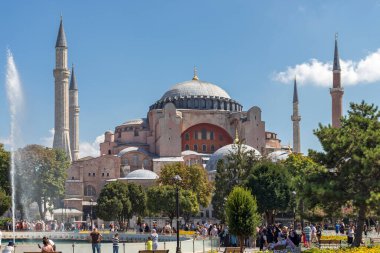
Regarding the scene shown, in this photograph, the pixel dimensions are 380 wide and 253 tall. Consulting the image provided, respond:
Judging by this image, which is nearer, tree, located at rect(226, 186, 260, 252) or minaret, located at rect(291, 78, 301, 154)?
tree, located at rect(226, 186, 260, 252)

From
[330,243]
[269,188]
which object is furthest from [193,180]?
[330,243]

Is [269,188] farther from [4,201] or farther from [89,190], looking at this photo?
[89,190]

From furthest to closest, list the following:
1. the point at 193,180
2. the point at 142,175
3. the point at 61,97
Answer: the point at 61,97
the point at 142,175
the point at 193,180

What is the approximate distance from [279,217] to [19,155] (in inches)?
792

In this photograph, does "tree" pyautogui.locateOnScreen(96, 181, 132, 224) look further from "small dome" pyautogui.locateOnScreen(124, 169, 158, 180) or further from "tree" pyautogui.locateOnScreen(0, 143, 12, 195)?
"small dome" pyautogui.locateOnScreen(124, 169, 158, 180)

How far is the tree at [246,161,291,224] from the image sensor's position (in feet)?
142

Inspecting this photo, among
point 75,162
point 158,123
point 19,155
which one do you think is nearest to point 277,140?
point 158,123

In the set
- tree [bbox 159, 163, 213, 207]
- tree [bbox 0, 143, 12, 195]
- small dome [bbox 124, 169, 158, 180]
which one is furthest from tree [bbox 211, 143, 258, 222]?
small dome [bbox 124, 169, 158, 180]

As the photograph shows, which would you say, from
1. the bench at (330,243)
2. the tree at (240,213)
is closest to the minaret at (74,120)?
the bench at (330,243)

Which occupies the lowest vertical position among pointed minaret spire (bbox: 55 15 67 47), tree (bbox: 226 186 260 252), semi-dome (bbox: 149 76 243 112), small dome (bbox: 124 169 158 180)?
tree (bbox: 226 186 260 252)

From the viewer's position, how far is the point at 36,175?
55.2 m

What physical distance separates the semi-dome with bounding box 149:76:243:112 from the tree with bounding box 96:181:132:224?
31.4 meters

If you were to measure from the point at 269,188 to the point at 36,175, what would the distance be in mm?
20336

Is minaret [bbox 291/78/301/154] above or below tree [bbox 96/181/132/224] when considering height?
above
